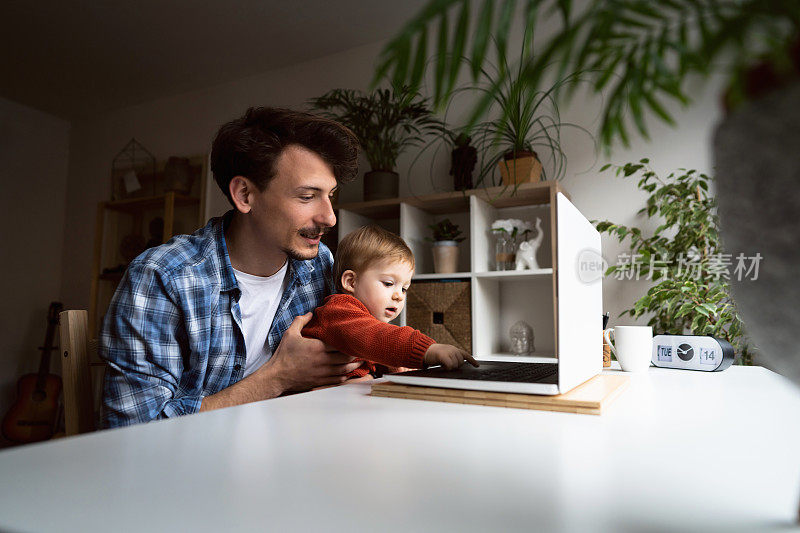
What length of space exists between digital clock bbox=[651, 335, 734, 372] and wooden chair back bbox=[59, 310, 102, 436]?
52.6 inches

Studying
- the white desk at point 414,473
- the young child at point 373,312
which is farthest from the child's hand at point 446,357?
the white desk at point 414,473

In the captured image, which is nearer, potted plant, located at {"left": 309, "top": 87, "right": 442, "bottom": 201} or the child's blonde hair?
the child's blonde hair

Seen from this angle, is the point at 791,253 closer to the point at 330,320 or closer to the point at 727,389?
the point at 727,389

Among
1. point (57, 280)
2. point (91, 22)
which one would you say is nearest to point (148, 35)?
point (91, 22)

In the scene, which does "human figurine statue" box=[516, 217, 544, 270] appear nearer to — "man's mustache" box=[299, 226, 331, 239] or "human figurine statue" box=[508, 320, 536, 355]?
"human figurine statue" box=[508, 320, 536, 355]

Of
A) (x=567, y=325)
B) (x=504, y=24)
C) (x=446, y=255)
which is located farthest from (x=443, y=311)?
(x=504, y=24)

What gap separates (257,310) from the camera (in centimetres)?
142

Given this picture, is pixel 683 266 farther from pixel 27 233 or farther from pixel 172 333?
pixel 27 233

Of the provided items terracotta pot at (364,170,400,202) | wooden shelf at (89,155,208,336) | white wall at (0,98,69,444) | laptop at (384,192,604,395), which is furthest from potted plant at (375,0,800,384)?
white wall at (0,98,69,444)

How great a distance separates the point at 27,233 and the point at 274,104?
7.89 ft

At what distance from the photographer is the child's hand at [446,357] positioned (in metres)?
0.91

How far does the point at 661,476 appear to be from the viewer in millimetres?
367

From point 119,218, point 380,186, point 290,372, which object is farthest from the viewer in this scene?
point 119,218

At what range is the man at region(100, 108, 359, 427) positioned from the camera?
3.64 feet
